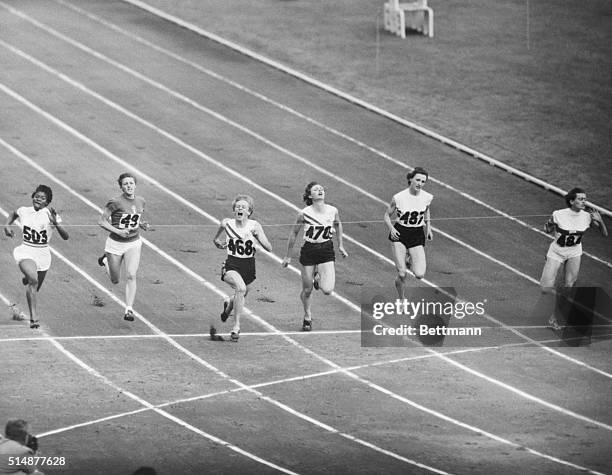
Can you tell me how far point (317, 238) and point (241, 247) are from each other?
111cm

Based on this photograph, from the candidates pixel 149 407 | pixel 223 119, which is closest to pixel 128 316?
pixel 149 407

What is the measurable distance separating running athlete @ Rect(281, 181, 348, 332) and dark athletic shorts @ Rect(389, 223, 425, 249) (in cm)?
130

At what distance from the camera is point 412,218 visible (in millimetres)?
19938

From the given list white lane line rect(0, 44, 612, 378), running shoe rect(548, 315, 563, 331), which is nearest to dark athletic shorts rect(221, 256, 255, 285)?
white lane line rect(0, 44, 612, 378)

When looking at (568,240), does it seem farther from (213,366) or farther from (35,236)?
(35,236)

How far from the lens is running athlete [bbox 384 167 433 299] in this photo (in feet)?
65.3

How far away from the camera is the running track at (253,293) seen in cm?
1532

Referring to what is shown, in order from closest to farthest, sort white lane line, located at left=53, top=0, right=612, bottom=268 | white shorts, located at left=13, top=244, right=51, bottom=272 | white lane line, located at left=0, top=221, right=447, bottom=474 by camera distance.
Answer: white lane line, located at left=0, top=221, right=447, bottom=474 → white shorts, located at left=13, top=244, right=51, bottom=272 → white lane line, located at left=53, top=0, right=612, bottom=268

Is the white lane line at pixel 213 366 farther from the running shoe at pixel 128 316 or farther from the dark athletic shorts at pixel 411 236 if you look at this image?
the dark athletic shorts at pixel 411 236

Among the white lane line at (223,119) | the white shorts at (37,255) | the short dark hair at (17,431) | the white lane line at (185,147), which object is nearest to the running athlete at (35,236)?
the white shorts at (37,255)

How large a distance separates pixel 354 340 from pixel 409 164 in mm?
10568

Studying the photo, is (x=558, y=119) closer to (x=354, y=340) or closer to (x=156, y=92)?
(x=156, y=92)

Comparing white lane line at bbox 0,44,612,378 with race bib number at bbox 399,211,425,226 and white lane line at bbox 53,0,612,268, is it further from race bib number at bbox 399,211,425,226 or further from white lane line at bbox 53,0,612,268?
white lane line at bbox 53,0,612,268

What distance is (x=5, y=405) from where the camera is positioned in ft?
52.5
